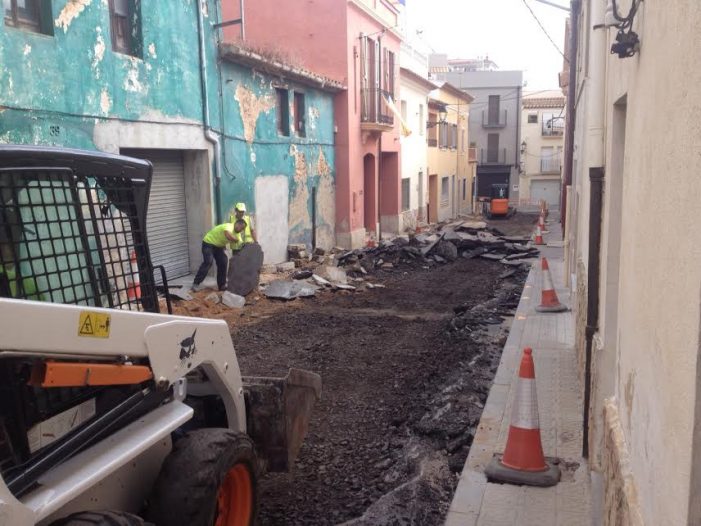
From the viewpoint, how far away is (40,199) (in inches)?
118

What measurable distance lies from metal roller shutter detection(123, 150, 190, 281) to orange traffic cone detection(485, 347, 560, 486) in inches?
360

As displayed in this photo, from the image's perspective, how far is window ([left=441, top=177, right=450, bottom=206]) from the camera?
38312mm

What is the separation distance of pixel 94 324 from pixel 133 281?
78 centimetres

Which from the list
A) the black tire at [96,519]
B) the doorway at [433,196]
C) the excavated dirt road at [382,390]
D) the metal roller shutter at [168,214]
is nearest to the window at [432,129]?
the doorway at [433,196]

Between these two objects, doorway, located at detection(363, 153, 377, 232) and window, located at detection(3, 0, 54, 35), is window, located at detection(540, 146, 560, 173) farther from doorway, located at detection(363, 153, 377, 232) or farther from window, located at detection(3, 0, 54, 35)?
window, located at detection(3, 0, 54, 35)

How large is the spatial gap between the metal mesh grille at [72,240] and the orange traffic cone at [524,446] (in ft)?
9.23

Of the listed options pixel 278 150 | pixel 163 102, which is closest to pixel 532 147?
pixel 278 150

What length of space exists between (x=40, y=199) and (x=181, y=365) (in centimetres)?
112

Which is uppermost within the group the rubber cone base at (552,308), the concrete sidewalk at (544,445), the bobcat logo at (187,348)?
the bobcat logo at (187,348)

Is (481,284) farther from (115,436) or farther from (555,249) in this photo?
(115,436)

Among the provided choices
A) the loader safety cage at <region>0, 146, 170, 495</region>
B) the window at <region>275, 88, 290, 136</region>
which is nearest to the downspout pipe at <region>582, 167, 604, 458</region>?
the loader safety cage at <region>0, 146, 170, 495</region>

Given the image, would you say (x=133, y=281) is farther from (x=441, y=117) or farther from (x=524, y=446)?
(x=441, y=117)

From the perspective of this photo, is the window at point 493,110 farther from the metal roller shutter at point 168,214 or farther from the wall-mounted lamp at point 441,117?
the metal roller shutter at point 168,214

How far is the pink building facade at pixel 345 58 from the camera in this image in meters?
20.9
